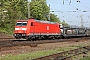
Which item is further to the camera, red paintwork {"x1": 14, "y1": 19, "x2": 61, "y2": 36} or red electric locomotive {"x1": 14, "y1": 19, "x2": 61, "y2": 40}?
red paintwork {"x1": 14, "y1": 19, "x2": 61, "y2": 36}

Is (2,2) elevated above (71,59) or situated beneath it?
elevated above

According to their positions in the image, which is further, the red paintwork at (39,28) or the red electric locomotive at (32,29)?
the red paintwork at (39,28)

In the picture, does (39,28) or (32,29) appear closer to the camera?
(32,29)

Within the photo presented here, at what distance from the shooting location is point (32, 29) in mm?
34406

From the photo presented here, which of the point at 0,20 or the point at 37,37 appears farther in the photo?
the point at 0,20

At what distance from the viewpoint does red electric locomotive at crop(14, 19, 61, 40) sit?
109 ft

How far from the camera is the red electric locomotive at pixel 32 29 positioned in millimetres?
33206

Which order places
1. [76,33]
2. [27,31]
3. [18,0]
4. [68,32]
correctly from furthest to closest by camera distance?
1. [18,0]
2. [76,33]
3. [68,32]
4. [27,31]

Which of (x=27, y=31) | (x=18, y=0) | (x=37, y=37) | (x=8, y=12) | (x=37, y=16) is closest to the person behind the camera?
(x=27, y=31)

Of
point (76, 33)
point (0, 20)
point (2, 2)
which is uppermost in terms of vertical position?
point (2, 2)

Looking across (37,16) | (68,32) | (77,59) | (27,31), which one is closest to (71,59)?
(77,59)

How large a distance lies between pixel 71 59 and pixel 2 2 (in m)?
46.6

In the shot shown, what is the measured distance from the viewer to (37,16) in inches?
3371

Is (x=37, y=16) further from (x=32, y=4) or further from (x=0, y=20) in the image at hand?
(x=0, y=20)
